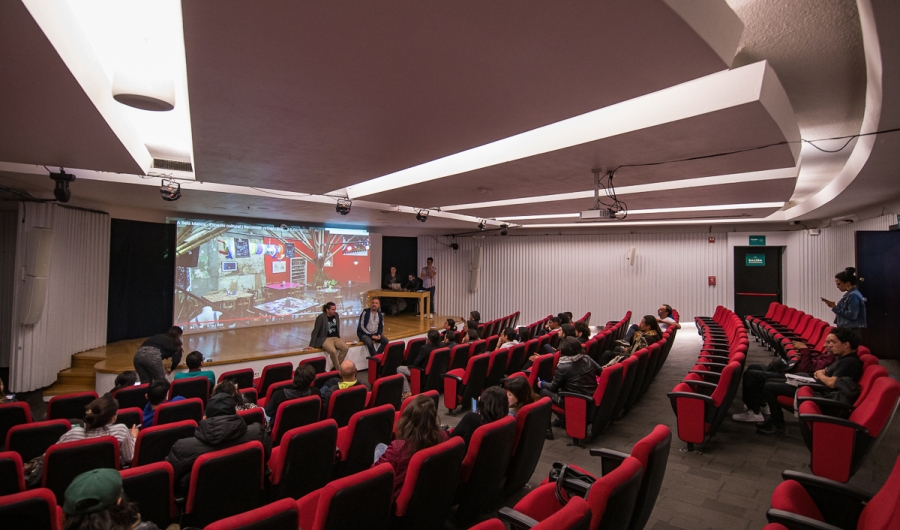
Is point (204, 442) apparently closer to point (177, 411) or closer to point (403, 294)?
point (177, 411)

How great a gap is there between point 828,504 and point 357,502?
2259 mm

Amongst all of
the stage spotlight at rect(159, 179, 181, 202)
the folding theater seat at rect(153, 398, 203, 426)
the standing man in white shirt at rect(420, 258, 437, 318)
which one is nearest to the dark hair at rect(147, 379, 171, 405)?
the folding theater seat at rect(153, 398, 203, 426)

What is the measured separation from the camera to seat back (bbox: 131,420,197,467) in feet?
9.50

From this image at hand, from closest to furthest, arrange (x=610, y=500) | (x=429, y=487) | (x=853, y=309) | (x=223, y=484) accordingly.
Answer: (x=610, y=500) < (x=429, y=487) < (x=223, y=484) < (x=853, y=309)

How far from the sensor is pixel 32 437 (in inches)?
129

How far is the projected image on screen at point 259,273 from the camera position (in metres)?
9.46

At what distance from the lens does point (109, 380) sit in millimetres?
6672

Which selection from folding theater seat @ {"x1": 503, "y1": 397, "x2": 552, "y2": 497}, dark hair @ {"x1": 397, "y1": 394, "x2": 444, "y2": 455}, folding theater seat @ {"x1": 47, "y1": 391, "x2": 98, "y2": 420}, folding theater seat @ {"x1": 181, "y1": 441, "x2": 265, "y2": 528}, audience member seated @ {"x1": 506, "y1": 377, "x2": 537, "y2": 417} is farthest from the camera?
folding theater seat @ {"x1": 47, "y1": 391, "x2": 98, "y2": 420}

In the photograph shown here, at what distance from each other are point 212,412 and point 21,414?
2.26m

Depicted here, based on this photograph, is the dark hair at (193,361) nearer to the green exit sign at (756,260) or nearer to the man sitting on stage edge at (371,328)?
the man sitting on stage edge at (371,328)

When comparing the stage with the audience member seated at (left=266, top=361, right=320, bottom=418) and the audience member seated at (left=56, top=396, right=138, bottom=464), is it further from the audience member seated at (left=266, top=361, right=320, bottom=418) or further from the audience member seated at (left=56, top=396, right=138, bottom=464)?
the audience member seated at (left=56, top=396, right=138, bottom=464)

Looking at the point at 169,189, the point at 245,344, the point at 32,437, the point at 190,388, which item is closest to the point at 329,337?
the point at 245,344

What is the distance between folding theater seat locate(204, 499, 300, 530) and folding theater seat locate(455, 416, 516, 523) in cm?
118

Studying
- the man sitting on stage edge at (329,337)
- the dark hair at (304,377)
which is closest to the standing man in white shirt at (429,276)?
the man sitting on stage edge at (329,337)
